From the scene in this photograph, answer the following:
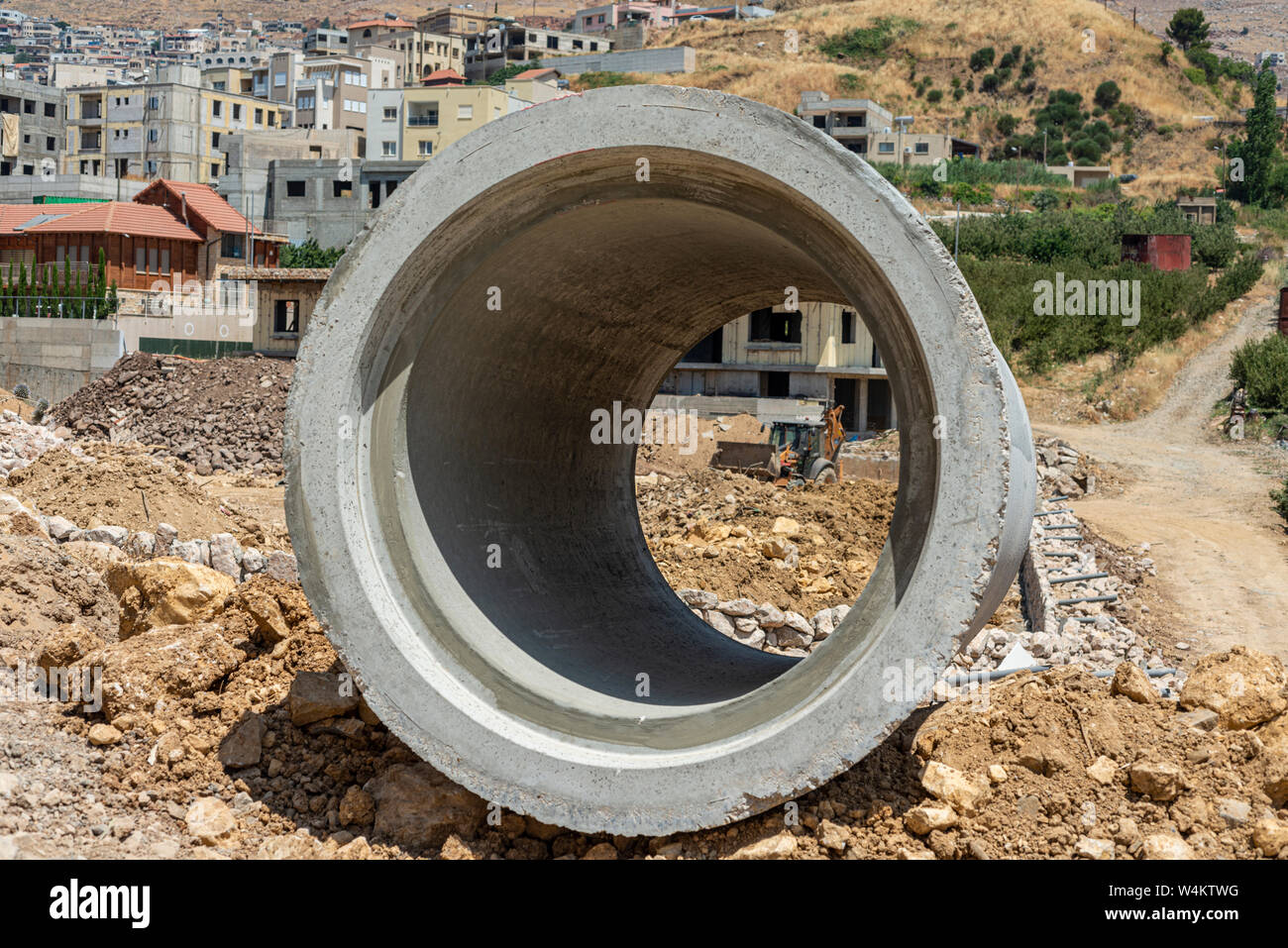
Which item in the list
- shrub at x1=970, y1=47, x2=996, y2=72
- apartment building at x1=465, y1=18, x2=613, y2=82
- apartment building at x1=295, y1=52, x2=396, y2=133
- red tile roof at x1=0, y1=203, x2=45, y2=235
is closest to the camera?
red tile roof at x1=0, y1=203, x2=45, y2=235

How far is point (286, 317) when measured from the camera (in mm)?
36875

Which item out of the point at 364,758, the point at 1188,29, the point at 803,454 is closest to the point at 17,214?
the point at 803,454

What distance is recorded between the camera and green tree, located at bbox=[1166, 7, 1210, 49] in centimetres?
10444

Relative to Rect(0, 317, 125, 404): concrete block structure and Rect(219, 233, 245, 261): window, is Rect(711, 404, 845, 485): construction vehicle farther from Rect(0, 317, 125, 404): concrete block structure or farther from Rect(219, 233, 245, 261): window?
Rect(219, 233, 245, 261): window

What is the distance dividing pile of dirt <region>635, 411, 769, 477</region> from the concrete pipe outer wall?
760 inches

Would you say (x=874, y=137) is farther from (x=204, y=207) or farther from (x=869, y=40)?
(x=204, y=207)

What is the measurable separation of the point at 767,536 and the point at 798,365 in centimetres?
1902

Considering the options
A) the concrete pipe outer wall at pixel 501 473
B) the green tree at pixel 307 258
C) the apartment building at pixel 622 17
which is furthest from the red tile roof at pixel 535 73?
the concrete pipe outer wall at pixel 501 473

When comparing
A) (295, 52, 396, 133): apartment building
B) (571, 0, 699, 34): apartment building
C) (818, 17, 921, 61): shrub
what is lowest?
(295, 52, 396, 133): apartment building

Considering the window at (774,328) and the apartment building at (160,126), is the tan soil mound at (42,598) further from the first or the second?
the apartment building at (160,126)

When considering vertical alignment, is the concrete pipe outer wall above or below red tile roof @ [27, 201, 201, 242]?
below

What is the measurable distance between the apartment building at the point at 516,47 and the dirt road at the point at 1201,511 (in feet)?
307

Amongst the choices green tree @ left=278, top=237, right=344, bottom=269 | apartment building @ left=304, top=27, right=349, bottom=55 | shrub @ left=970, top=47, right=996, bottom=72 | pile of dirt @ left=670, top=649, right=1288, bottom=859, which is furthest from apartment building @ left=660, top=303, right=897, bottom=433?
apartment building @ left=304, top=27, right=349, bottom=55
